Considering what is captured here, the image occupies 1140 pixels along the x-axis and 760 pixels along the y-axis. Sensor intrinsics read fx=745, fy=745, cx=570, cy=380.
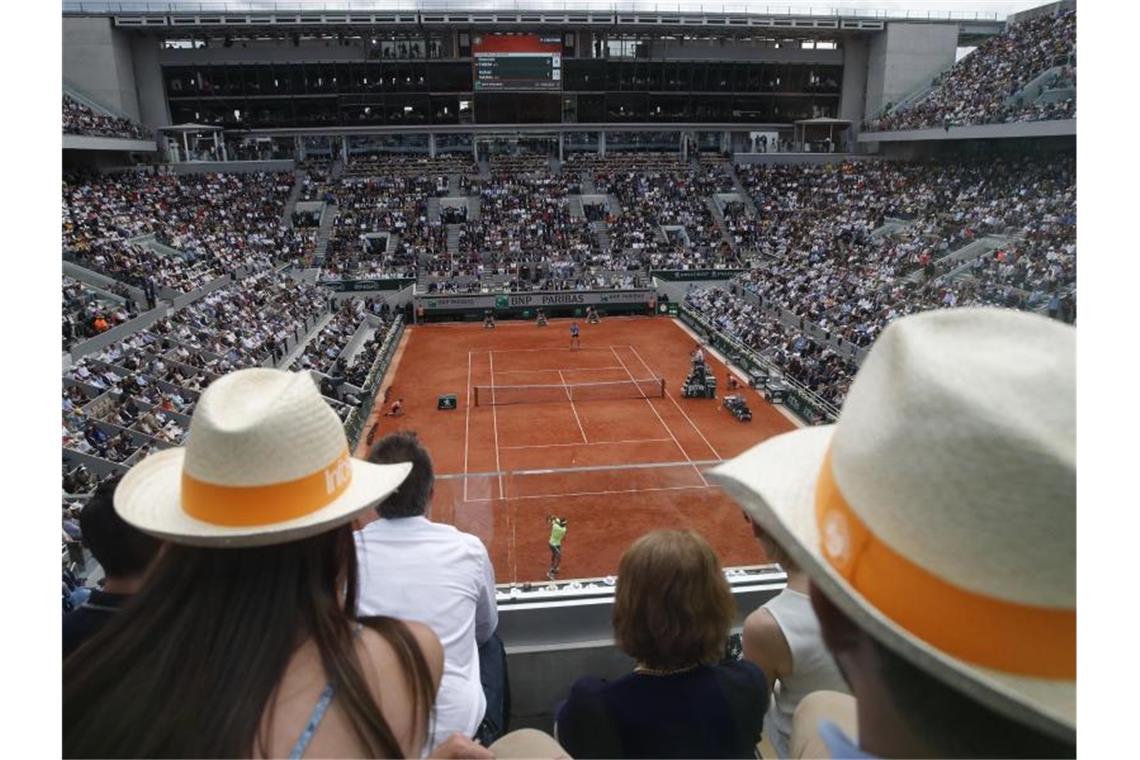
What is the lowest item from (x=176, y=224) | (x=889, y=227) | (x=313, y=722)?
(x=313, y=722)

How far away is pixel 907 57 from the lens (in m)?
45.2

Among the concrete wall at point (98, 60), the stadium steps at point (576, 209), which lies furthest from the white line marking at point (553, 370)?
the concrete wall at point (98, 60)

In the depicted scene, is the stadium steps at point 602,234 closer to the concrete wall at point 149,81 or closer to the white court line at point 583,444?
the white court line at point 583,444

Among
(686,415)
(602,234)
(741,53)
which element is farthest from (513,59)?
(686,415)

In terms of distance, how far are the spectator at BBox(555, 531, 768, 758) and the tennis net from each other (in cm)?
1856

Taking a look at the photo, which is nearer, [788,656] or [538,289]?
[788,656]

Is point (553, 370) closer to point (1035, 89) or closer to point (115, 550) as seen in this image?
point (115, 550)

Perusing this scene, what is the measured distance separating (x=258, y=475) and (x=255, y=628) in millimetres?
358

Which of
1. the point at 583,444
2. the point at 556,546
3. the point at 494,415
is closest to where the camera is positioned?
the point at 556,546

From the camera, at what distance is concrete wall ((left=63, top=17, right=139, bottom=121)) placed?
40.7 metres

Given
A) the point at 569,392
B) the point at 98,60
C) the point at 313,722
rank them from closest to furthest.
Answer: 1. the point at 313,722
2. the point at 569,392
3. the point at 98,60

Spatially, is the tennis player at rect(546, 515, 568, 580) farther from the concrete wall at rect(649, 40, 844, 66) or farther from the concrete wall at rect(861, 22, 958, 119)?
the concrete wall at rect(861, 22, 958, 119)

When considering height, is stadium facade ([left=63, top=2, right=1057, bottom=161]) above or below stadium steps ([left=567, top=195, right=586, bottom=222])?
above

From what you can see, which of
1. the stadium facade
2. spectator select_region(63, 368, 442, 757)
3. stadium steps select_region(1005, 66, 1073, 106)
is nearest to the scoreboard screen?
the stadium facade
